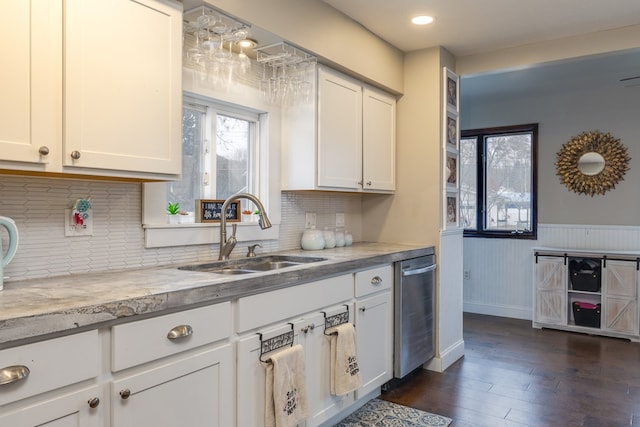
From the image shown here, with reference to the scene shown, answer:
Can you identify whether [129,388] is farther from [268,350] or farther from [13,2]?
[13,2]

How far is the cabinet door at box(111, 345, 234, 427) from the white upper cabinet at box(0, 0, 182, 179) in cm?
75

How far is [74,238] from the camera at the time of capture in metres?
1.90

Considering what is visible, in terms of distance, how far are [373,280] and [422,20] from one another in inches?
68.5

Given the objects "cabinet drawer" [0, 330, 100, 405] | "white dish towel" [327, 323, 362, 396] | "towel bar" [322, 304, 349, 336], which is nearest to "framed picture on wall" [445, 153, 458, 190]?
"towel bar" [322, 304, 349, 336]

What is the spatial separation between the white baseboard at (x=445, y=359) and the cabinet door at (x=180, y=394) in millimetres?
2091

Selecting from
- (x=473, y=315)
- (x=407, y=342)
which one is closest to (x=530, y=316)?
(x=473, y=315)

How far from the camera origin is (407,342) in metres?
3.06

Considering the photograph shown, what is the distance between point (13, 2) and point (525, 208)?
504cm

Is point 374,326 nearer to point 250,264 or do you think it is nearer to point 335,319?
point 335,319

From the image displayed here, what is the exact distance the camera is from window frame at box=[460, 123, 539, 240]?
16.6ft

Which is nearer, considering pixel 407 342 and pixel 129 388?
pixel 129 388

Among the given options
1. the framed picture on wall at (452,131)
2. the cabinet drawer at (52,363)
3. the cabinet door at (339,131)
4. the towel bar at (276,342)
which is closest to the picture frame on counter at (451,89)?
the framed picture on wall at (452,131)

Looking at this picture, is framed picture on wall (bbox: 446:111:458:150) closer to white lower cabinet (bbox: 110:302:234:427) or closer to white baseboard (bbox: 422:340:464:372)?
white baseboard (bbox: 422:340:464:372)

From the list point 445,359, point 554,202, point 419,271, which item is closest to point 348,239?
point 419,271
